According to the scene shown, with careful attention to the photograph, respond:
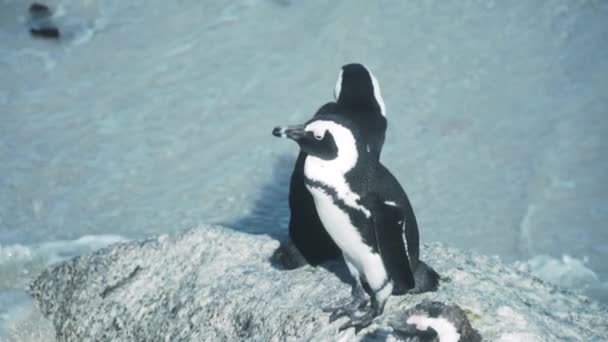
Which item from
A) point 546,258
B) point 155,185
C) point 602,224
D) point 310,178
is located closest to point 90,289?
point 310,178

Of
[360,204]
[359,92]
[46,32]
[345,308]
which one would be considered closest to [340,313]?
[345,308]

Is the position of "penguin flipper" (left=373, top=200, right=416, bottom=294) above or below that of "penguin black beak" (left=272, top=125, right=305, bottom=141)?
below

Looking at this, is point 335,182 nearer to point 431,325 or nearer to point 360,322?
point 360,322

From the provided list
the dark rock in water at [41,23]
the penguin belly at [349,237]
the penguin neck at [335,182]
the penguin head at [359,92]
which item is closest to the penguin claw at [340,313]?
the penguin belly at [349,237]

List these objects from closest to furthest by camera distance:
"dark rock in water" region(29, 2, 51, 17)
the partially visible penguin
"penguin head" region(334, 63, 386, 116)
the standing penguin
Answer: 1. the partially visible penguin
2. the standing penguin
3. "penguin head" region(334, 63, 386, 116)
4. "dark rock in water" region(29, 2, 51, 17)

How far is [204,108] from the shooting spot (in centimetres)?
594

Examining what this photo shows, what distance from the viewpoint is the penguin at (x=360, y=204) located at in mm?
2723

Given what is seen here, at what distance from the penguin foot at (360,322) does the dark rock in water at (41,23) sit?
15.4 feet

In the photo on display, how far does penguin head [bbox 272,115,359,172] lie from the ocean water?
1638 millimetres

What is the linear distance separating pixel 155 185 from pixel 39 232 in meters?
0.72

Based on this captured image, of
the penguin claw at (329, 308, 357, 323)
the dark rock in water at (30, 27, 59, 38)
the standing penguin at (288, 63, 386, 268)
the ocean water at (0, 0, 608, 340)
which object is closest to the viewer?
the penguin claw at (329, 308, 357, 323)

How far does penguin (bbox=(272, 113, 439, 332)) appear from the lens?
272 centimetres

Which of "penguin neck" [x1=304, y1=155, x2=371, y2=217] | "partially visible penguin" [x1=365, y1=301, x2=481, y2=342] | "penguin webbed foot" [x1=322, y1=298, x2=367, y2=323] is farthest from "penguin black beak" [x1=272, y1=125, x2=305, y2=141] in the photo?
"partially visible penguin" [x1=365, y1=301, x2=481, y2=342]

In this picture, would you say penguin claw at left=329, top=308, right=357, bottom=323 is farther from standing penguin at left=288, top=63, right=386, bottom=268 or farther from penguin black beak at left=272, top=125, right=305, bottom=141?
penguin black beak at left=272, top=125, right=305, bottom=141
